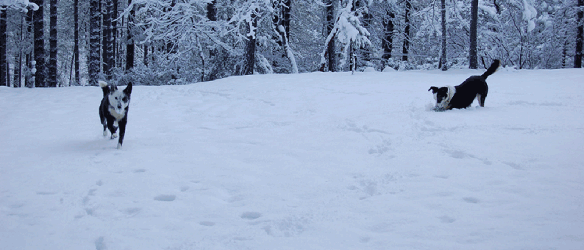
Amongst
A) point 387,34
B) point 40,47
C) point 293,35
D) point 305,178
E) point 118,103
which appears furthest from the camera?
point 293,35

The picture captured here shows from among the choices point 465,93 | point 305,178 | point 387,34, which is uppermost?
point 387,34

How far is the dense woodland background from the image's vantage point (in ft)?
51.8

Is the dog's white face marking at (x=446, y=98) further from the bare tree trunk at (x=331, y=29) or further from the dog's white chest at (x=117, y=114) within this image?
the bare tree trunk at (x=331, y=29)

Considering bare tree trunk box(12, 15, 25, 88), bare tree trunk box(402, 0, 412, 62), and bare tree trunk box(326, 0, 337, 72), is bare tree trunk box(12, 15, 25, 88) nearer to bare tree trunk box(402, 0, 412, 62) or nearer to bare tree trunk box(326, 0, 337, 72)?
bare tree trunk box(326, 0, 337, 72)

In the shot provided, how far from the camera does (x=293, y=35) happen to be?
23.0 metres

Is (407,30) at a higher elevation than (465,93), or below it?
higher

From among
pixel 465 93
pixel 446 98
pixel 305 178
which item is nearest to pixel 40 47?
pixel 305 178

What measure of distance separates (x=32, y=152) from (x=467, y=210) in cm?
646

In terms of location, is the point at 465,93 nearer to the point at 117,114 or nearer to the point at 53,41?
the point at 117,114

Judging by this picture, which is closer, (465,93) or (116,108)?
(116,108)

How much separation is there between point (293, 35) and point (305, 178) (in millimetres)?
19261

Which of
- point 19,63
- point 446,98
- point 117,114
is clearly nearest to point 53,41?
point 117,114

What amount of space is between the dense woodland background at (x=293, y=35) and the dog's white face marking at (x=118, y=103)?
9.24 meters

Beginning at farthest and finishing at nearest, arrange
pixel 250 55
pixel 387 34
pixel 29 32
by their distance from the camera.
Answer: pixel 29 32, pixel 387 34, pixel 250 55
